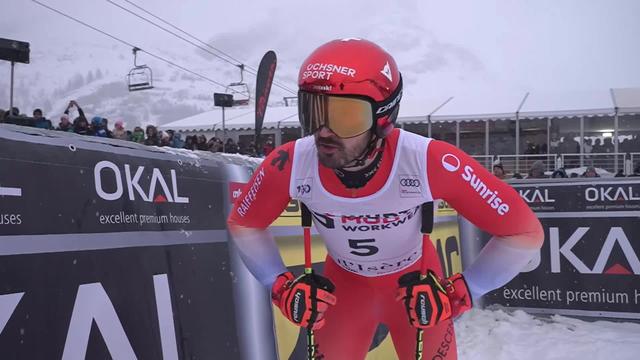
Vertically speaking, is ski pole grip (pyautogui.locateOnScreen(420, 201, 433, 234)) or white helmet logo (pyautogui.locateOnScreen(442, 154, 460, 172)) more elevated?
white helmet logo (pyautogui.locateOnScreen(442, 154, 460, 172))

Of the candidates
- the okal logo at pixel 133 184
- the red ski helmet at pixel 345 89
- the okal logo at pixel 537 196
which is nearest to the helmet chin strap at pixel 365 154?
the red ski helmet at pixel 345 89

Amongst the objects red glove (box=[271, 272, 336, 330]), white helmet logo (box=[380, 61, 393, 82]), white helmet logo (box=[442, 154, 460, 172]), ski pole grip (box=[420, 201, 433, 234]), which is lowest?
red glove (box=[271, 272, 336, 330])

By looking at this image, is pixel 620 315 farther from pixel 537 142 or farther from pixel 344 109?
pixel 537 142

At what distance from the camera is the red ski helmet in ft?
7.06

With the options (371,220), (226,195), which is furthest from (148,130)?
(371,220)

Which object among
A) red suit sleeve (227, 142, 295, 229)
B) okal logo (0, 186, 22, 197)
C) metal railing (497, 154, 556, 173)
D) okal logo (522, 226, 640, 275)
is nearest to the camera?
okal logo (0, 186, 22, 197)

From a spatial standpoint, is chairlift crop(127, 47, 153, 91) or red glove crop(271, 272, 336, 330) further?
chairlift crop(127, 47, 153, 91)

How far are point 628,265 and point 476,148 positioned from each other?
15.2m

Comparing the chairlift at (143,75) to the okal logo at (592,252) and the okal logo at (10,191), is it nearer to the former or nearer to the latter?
the okal logo at (592,252)

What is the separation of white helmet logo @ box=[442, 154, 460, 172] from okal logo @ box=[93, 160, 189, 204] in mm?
1307

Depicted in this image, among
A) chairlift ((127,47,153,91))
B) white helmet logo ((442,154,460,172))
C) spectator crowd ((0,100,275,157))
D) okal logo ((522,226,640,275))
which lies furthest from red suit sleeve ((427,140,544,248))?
chairlift ((127,47,153,91))

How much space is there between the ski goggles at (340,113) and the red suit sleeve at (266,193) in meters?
0.39

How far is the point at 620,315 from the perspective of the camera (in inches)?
249

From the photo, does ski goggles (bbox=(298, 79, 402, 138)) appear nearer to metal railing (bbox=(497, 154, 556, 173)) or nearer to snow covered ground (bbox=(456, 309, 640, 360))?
snow covered ground (bbox=(456, 309, 640, 360))
